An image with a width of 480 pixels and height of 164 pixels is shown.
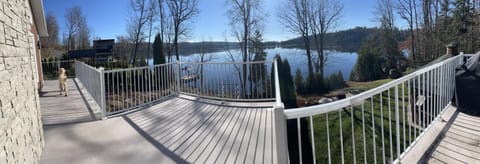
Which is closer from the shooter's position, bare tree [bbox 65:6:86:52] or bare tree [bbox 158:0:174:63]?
bare tree [bbox 158:0:174:63]

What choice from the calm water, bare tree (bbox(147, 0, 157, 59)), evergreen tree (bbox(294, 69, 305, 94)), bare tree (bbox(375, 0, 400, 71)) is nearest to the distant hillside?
the calm water

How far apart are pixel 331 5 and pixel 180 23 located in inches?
464

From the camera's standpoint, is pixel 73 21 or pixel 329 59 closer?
pixel 329 59

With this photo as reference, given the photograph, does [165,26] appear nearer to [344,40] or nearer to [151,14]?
[151,14]

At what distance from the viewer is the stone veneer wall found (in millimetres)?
1956

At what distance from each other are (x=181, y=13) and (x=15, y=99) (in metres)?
18.3

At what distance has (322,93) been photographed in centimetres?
1541

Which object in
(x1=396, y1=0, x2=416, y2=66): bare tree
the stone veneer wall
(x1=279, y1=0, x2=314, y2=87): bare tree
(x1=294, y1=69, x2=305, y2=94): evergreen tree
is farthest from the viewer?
(x1=279, y1=0, x2=314, y2=87): bare tree

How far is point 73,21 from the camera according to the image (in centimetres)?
2508

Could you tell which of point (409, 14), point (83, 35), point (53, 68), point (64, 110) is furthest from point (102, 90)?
point (83, 35)

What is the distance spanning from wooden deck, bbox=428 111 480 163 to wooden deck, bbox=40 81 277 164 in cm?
173

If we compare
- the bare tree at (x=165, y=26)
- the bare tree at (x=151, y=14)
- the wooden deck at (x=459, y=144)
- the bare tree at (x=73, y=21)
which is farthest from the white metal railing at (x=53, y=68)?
the wooden deck at (x=459, y=144)

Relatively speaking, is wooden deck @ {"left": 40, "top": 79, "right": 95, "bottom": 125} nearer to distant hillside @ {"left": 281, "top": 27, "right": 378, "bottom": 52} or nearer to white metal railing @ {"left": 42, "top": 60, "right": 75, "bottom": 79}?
white metal railing @ {"left": 42, "top": 60, "right": 75, "bottom": 79}

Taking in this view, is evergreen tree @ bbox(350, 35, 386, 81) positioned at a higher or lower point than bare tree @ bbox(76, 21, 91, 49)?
lower
